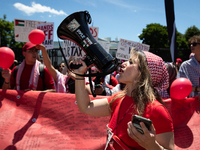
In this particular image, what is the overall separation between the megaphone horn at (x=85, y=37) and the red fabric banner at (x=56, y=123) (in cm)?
117

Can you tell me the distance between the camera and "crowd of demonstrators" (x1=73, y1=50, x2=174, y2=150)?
1143mm

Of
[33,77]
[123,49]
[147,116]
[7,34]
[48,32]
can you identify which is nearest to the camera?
[147,116]

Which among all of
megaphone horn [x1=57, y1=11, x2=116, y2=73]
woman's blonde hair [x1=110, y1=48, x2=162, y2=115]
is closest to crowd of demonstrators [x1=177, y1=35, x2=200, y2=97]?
woman's blonde hair [x1=110, y1=48, x2=162, y2=115]

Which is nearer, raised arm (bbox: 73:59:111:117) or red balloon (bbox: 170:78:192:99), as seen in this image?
raised arm (bbox: 73:59:111:117)

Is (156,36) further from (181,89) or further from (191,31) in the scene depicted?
(181,89)

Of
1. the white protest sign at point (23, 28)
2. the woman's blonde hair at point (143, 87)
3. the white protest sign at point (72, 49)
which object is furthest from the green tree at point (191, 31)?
the woman's blonde hair at point (143, 87)

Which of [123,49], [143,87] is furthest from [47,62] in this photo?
[123,49]

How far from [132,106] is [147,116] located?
16 cm

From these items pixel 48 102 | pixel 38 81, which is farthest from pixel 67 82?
pixel 48 102

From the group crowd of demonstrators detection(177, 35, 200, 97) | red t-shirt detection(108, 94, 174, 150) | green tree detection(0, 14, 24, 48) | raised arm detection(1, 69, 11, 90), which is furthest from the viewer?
green tree detection(0, 14, 24, 48)

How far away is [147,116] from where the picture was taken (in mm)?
1218

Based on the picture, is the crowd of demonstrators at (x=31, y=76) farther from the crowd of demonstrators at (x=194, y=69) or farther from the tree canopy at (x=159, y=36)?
the tree canopy at (x=159, y=36)

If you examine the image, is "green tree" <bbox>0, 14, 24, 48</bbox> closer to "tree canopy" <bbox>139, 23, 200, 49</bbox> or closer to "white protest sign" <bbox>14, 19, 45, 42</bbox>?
"tree canopy" <bbox>139, 23, 200, 49</bbox>

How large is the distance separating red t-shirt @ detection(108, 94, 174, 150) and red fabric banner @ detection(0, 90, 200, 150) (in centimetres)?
100
